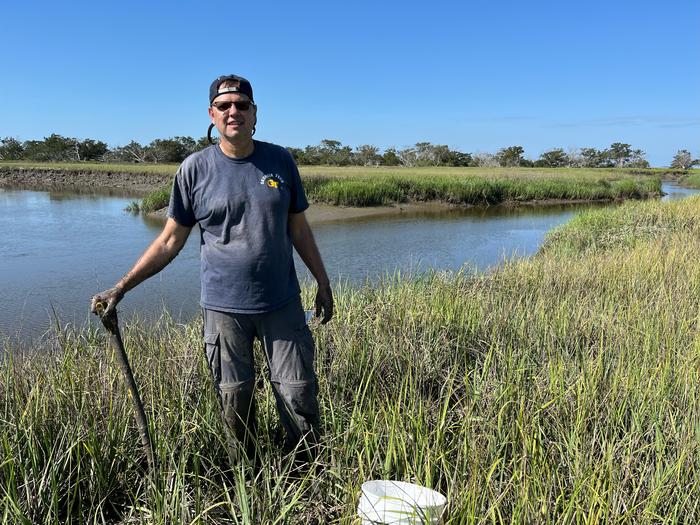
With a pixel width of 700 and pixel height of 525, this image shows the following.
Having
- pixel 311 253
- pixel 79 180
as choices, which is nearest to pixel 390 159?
pixel 79 180

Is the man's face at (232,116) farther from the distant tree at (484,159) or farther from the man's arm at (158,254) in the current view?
the distant tree at (484,159)

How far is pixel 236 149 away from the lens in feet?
7.45

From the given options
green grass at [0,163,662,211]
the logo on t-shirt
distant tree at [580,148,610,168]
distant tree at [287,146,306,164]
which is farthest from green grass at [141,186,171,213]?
distant tree at [580,148,610,168]

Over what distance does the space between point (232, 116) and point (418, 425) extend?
4.66 feet

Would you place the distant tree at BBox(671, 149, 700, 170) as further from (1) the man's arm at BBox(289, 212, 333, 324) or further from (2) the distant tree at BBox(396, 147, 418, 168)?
(1) the man's arm at BBox(289, 212, 333, 324)

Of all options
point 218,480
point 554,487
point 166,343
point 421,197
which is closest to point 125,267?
point 166,343

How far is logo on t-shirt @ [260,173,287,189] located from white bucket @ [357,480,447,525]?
3.98ft

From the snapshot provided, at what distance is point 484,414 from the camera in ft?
7.97

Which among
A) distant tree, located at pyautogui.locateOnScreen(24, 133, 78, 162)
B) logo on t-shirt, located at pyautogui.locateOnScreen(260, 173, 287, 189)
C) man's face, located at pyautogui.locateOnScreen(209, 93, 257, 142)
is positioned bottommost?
logo on t-shirt, located at pyautogui.locateOnScreen(260, 173, 287, 189)

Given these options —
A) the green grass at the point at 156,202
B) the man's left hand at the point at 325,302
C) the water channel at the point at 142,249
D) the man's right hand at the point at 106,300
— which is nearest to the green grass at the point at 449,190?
the green grass at the point at 156,202

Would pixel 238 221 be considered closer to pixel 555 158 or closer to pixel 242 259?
pixel 242 259

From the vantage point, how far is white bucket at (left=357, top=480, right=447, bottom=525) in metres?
1.67

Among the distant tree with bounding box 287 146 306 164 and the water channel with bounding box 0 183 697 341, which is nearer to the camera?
the water channel with bounding box 0 183 697 341

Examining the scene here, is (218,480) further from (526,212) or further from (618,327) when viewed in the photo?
(526,212)
